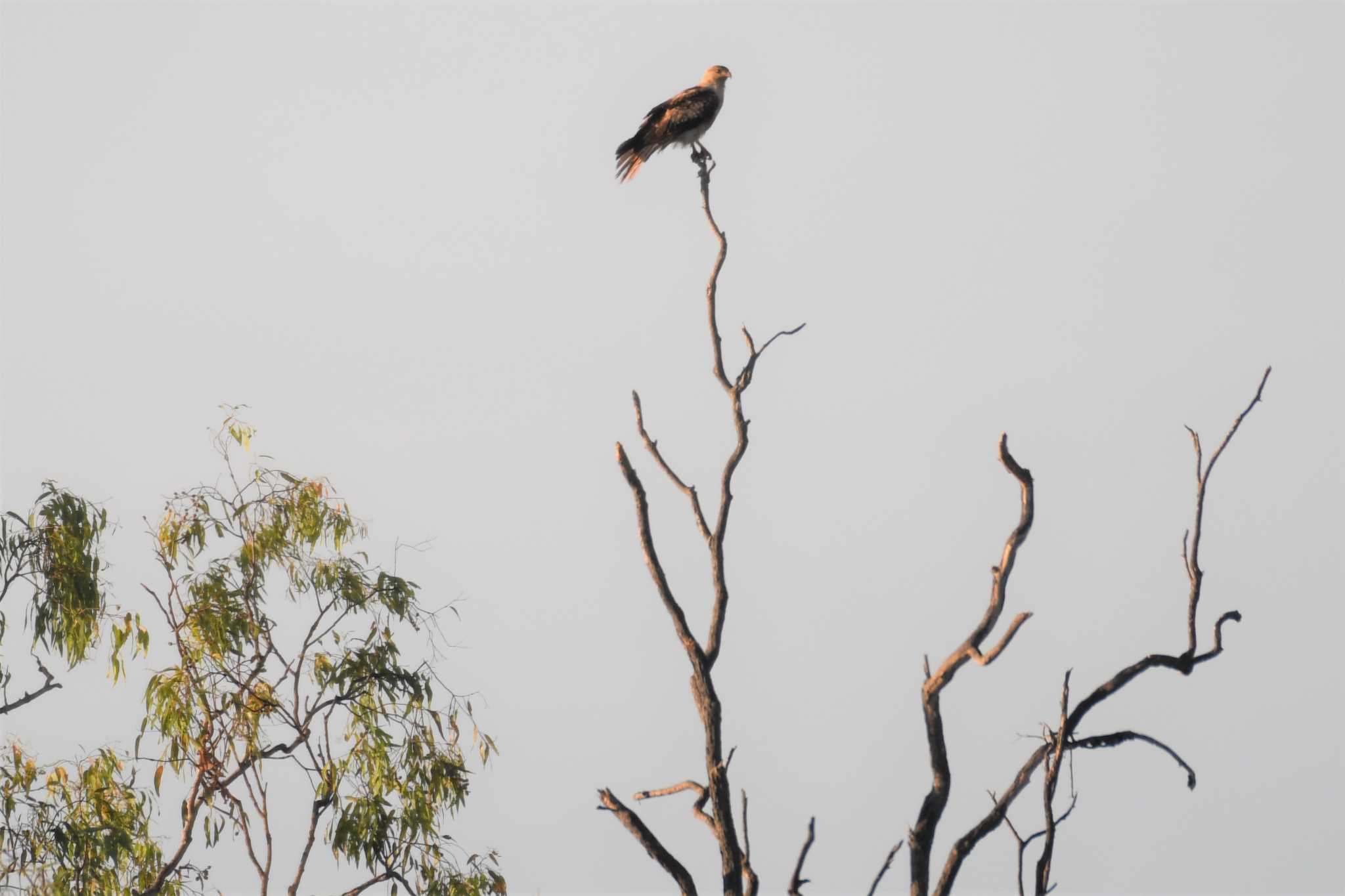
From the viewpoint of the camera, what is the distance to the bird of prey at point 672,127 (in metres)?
10.3

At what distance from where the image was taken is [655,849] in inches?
284

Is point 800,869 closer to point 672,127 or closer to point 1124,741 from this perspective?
point 1124,741

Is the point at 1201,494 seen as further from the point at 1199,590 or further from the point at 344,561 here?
the point at 344,561

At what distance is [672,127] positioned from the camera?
10.3 meters

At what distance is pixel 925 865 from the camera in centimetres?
693

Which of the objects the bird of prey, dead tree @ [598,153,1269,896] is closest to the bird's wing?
the bird of prey

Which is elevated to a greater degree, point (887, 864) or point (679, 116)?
point (679, 116)

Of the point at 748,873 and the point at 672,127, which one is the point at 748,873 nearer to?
the point at 748,873

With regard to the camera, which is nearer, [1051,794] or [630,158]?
[1051,794]

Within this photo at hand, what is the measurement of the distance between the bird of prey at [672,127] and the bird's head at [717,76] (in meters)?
0.34

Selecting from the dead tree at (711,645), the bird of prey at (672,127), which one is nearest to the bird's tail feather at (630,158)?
the bird of prey at (672,127)

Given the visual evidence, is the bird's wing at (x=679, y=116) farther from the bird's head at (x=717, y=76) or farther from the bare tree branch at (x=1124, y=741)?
the bare tree branch at (x=1124, y=741)

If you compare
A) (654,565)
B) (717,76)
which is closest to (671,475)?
(654,565)

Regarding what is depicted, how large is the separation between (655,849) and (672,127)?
187 inches
